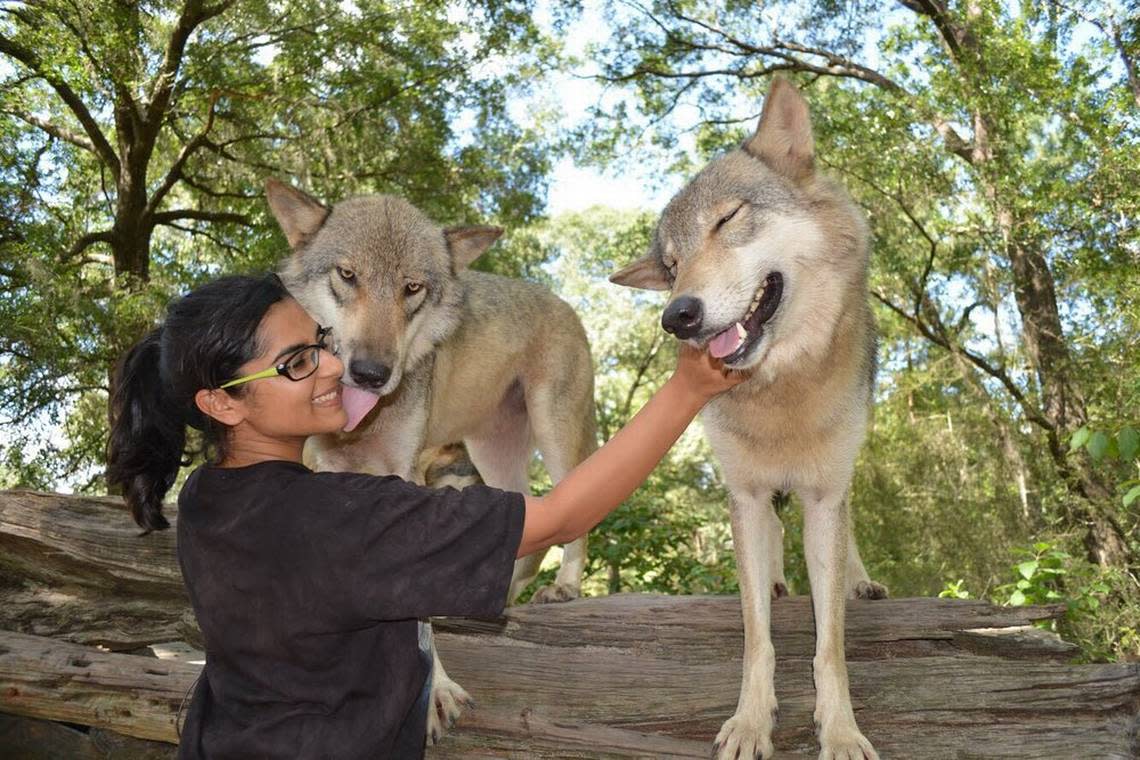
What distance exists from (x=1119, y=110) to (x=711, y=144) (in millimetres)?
6477

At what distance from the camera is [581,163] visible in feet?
53.2

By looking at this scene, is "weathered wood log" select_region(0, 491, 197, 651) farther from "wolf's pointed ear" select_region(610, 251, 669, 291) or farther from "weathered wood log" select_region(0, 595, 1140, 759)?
"wolf's pointed ear" select_region(610, 251, 669, 291)

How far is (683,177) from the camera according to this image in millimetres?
16859

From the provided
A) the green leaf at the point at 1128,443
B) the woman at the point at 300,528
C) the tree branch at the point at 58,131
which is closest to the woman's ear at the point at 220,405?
the woman at the point at 300,528

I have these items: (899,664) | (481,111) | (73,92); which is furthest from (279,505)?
(481,111)

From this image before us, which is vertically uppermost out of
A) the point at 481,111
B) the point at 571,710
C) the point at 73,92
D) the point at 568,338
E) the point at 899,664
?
the point at 481,111

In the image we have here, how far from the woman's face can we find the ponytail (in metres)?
0.30

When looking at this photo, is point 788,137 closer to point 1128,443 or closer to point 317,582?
point 1128,443

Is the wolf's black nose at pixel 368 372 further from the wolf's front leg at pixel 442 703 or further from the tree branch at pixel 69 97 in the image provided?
the tree branch at pixel 69 97

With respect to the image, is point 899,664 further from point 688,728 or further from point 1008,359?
point 1008,359

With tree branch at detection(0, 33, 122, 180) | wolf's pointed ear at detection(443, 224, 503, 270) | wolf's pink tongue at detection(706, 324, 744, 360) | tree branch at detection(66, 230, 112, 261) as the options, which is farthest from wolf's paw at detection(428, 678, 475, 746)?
tree branch at detection(66, 230, 112, 261)

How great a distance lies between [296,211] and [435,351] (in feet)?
3.21

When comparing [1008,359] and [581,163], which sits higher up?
[581,163]

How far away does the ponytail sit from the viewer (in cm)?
264
